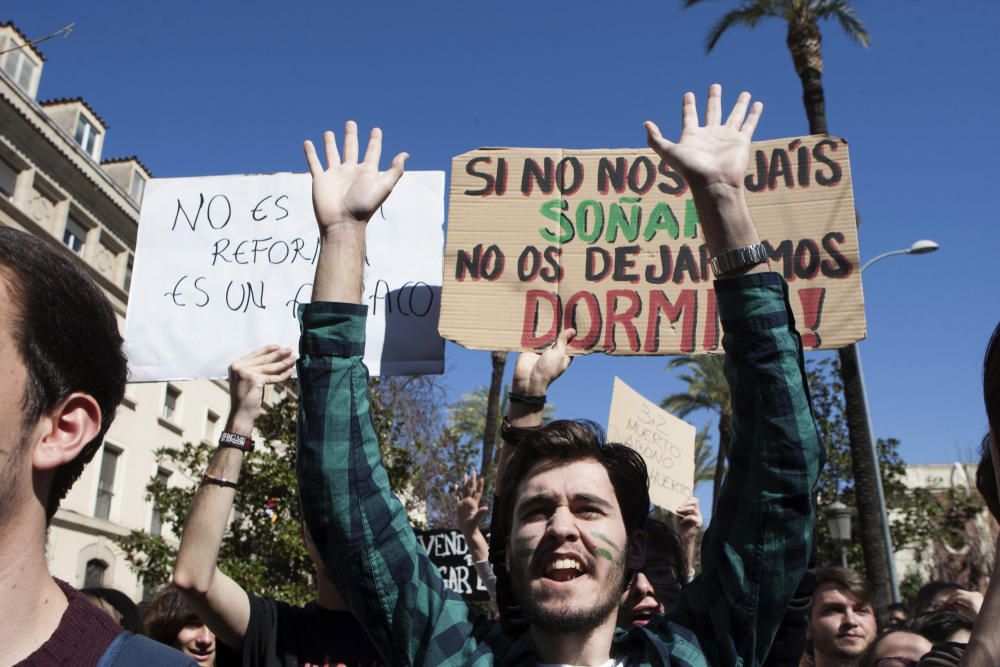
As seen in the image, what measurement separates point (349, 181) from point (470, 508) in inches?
76.1

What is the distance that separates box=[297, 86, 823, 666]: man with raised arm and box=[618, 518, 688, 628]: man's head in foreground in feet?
3.69

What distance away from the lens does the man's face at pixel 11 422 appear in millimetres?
1229

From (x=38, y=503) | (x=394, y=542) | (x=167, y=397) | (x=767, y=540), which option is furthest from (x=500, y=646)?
(x=167, y=397)

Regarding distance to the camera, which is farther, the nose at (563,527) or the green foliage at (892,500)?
the green foliage at (892,500)

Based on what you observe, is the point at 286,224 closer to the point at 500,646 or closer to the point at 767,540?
the point at 500,646

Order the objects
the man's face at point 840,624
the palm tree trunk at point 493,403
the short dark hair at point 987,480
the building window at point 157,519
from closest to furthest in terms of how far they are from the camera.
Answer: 1. the short dark hair at point 987,480
2. the man's face at point 840,624
3. the palm tree trunk at point 493,403
4. the building window at point 157,519

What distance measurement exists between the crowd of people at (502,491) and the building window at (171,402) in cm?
2564

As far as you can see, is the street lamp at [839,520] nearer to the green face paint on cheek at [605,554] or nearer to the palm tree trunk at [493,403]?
the palm tree trunk at [493,403]

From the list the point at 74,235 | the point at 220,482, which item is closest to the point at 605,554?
the point at 220,482

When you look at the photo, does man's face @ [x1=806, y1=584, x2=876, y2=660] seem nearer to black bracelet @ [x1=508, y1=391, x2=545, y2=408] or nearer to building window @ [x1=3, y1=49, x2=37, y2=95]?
black bracelet @ [x1=508, y1=391, x2=545, y2=408]

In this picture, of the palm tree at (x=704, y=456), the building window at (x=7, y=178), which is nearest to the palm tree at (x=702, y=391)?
the palm tree at (x=704, y=456)

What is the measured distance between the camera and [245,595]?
2.68 m

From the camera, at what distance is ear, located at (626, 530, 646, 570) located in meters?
2.06

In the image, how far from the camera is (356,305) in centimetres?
194
